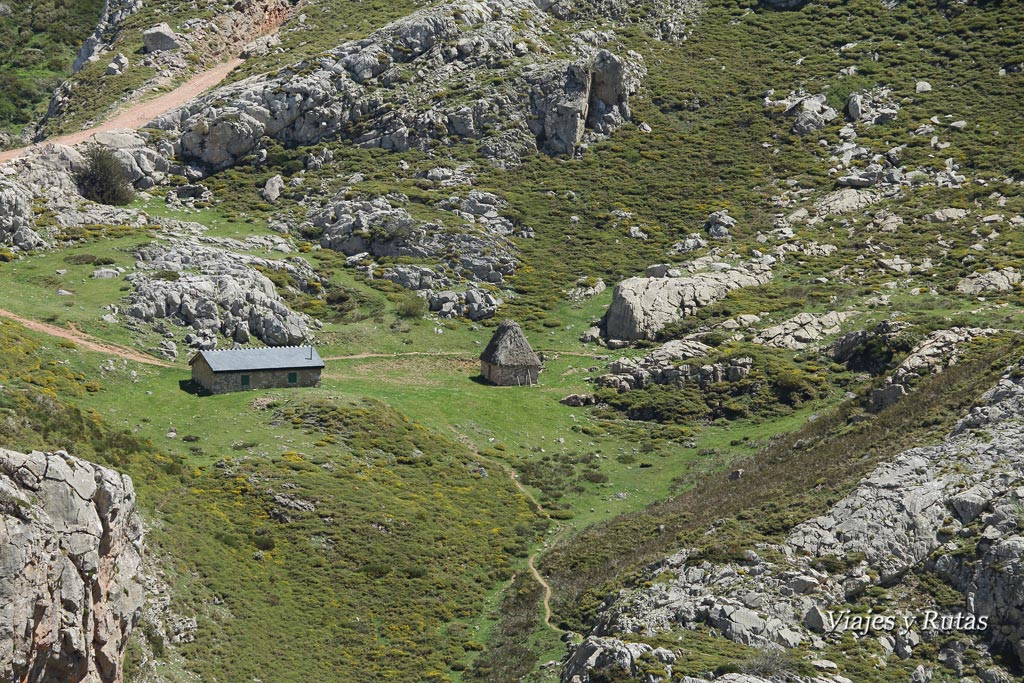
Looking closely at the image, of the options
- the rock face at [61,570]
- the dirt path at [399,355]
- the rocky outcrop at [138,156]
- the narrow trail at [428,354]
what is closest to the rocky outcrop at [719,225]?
the narrow trail at [428,354]

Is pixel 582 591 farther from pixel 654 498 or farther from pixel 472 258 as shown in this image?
pixel 472 258

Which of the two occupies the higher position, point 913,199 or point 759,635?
point 913,199

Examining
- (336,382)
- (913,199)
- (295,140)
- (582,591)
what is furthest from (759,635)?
(295,140)

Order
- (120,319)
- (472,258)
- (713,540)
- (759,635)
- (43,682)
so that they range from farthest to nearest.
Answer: (472,258)
(120,319)
(713,540)
(759,635)
(43,682)

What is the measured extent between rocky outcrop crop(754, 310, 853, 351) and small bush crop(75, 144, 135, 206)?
58.6 meters

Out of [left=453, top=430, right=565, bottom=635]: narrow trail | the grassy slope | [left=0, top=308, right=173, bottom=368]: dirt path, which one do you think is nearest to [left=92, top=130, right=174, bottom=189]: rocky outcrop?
[left=0, top=308, right=173, bottom=368]: dirt path

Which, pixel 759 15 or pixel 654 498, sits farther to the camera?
pixel 759 15

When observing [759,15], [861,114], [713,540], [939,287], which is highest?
[759,15]

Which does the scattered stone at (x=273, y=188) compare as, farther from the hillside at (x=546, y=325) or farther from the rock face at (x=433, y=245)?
the rock face at (x=433, y=245)

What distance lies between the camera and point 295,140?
123 m

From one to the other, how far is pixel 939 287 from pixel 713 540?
51762 mm

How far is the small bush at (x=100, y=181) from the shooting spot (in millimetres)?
110188

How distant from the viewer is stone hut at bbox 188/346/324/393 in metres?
82.0

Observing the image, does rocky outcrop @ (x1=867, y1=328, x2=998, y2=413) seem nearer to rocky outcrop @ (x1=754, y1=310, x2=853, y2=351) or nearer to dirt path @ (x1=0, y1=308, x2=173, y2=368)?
rocky outcrop @ (x1=754, y1=310, x2=853, y2=351)
